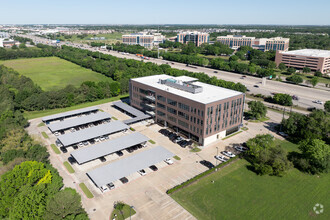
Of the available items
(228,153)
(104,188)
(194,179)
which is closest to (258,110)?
(228,153)

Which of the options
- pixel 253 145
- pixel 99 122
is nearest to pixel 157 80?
pixel 99 122

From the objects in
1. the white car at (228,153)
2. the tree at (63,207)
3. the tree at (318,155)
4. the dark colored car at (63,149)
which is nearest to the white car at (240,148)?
the white car at (228,153)

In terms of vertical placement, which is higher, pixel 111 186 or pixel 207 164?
pixel 207 164

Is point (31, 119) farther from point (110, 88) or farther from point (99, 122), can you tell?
point (110, 88)

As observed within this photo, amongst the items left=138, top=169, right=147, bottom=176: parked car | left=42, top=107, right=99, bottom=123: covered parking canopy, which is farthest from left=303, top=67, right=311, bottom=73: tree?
left=138, top=169, right=147, bottom=176: parked car

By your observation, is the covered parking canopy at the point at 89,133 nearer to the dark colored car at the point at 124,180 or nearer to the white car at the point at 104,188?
the white car at the point at 104,188

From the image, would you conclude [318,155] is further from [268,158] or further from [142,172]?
[142,172]
